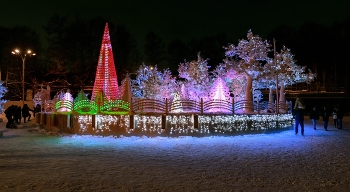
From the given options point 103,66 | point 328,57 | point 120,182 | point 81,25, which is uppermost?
point 81,25

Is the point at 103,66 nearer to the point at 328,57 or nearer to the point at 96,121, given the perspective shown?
the point at 96,121

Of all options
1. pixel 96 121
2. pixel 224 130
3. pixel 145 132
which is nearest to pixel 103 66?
pixel 96 121

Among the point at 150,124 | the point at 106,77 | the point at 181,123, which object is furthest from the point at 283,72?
the point at 150,124

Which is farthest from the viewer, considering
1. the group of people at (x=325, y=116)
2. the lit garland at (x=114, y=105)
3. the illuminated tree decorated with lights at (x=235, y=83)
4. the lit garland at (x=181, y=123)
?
the illuminated tree decorated with lights at (x=235, y=83)

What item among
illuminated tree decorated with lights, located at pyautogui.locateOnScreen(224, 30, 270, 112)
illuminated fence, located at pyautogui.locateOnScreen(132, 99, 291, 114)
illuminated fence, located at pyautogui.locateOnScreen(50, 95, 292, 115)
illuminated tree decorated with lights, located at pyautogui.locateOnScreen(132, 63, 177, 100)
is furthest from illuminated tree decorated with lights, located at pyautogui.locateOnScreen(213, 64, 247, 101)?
illuminated fence, located at pyautogui.locateOnScreen(132, 99, 291, 114)

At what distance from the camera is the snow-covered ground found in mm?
6480

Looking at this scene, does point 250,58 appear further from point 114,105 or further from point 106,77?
point 114,105

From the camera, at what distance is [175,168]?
8180mm

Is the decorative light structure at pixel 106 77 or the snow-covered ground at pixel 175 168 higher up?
the decorative light structure at pixel 106 77

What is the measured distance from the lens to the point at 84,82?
42.8 meters

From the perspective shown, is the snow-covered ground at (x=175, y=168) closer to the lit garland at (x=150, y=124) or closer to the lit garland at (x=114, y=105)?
the lit garland at (x=150, y=124)

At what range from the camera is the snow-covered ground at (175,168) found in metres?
6.48

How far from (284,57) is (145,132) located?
14.5 meters

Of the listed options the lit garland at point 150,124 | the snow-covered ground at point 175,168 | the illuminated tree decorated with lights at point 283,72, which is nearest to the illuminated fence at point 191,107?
the lit garland at point 150,124
